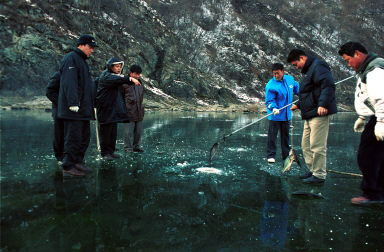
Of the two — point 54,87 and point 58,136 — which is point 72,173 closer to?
point 58,136

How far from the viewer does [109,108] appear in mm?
5969

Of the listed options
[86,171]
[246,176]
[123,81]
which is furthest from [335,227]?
[123,81]

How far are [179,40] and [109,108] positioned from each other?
124 ft

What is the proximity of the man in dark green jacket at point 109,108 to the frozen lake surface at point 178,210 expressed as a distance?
49 cm

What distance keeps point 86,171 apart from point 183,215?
2.38 m

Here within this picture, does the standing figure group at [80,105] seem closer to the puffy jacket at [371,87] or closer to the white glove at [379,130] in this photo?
the puffy jacket at [371,87]

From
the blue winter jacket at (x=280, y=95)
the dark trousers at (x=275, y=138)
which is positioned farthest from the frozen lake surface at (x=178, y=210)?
the blue winter jacket at (x=280, y=95)

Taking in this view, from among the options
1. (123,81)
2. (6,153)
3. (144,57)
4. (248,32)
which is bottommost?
(6,153)

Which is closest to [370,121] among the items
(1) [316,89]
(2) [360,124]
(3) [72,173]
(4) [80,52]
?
(2) [360,124]

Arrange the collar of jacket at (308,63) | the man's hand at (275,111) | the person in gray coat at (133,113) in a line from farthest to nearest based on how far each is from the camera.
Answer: the person in gray coat at (133,113)
the man's hand at (275,111)
the collar of jacket at (308,63)

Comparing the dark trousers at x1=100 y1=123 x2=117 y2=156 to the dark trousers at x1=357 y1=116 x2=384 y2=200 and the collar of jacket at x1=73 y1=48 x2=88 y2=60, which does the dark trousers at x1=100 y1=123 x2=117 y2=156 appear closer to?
the collar of jacket at x1=73 y1=48 x2=88 y2=60

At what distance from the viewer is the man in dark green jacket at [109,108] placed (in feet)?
19.5

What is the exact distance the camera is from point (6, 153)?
20.0 ft

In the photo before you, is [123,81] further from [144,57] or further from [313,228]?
[144,57]
